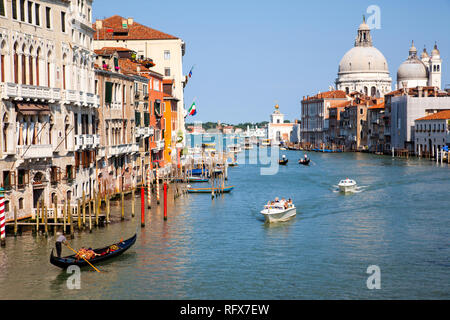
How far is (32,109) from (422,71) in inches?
4443

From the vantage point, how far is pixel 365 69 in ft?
471

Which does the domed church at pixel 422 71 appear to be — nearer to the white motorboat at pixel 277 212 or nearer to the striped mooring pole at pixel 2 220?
the white motorboat at pixel 277 212

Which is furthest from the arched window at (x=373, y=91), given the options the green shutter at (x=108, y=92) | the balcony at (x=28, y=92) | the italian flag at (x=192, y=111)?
the balcony at (x=28, y=92)

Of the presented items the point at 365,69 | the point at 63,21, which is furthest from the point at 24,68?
the point at 365,69

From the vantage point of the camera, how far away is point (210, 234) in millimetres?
25734

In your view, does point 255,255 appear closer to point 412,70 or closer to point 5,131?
point 5,131

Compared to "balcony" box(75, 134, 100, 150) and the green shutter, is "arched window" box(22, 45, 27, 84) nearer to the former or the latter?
"balcony" box(75, 134, 100, 150)

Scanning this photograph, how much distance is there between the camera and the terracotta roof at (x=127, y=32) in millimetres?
50750

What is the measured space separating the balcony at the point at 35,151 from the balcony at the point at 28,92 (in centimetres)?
154

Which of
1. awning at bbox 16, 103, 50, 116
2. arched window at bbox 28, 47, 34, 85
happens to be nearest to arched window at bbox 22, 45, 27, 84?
arched window at bbox 28, 47, 34, 85

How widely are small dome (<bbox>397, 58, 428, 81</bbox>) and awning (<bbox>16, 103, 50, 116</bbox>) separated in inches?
4396

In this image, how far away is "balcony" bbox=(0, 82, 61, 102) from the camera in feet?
72.7
